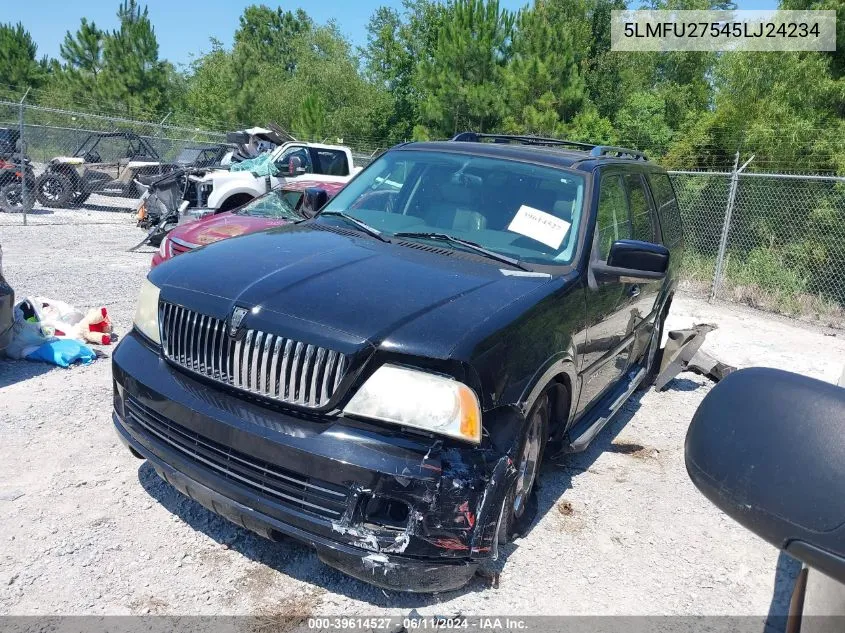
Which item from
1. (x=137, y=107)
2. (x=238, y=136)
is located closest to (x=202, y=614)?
(x=238, y=136)

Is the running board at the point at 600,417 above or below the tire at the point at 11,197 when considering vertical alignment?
below

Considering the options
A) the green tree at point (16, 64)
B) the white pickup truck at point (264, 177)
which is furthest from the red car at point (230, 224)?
the green tree at point (16, 64)

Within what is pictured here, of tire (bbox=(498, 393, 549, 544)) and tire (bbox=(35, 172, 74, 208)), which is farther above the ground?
tire (bbox=(35, 172, 74, 208))

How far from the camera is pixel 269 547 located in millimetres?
3021

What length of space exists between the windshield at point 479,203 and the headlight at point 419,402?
1.18 meters

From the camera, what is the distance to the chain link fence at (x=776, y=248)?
9.73 m

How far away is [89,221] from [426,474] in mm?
13925

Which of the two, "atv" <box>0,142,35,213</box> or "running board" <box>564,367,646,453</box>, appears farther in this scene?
"atv" <box>0,142,35,213</box>

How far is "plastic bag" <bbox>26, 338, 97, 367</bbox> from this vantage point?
5055 millimetres

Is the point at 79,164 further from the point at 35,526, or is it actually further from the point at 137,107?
the point at 137,107

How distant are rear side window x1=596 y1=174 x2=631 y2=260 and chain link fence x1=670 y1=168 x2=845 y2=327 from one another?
6.22 metres

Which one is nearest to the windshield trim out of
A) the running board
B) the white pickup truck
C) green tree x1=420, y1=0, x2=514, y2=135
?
the running board

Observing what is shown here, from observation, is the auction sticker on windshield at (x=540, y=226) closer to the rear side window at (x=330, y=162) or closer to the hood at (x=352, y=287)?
the hood at (x=352, y=287)

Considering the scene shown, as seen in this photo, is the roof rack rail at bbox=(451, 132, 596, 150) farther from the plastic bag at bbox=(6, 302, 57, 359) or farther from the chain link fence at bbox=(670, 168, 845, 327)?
the chain link fence at bbox=(670, 168, 845, 327)
